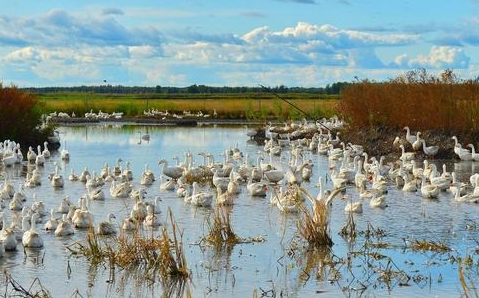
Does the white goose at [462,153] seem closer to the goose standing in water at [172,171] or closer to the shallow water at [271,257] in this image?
the shallow water at [271,257]

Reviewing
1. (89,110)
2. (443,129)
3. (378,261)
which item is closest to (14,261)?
(378,261)

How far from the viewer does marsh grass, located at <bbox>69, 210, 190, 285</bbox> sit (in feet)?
47.2

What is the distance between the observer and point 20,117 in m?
42.7

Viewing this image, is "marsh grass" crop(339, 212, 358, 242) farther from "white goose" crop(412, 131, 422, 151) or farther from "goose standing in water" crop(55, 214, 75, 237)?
"white goose" crop(412, 131, 422, 151)

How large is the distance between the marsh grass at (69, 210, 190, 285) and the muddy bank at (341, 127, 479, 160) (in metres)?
23.4

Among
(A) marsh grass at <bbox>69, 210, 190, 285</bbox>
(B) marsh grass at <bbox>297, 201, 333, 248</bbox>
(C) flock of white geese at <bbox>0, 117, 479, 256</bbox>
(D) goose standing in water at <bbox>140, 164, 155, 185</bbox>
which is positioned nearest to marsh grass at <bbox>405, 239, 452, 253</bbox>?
(B) marsh grass at <bbox>297, 201, 333, 248</bbox>

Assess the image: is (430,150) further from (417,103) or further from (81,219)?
(81,219)

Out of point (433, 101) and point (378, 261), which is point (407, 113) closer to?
point (433, 101)

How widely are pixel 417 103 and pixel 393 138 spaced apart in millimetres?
1945

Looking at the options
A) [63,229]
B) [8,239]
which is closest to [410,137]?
[63,229]

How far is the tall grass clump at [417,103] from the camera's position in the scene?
129 ft

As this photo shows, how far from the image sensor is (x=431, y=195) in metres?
24.8

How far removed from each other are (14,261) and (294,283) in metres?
5.01

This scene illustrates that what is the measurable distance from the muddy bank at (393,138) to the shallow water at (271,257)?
11214 mm
